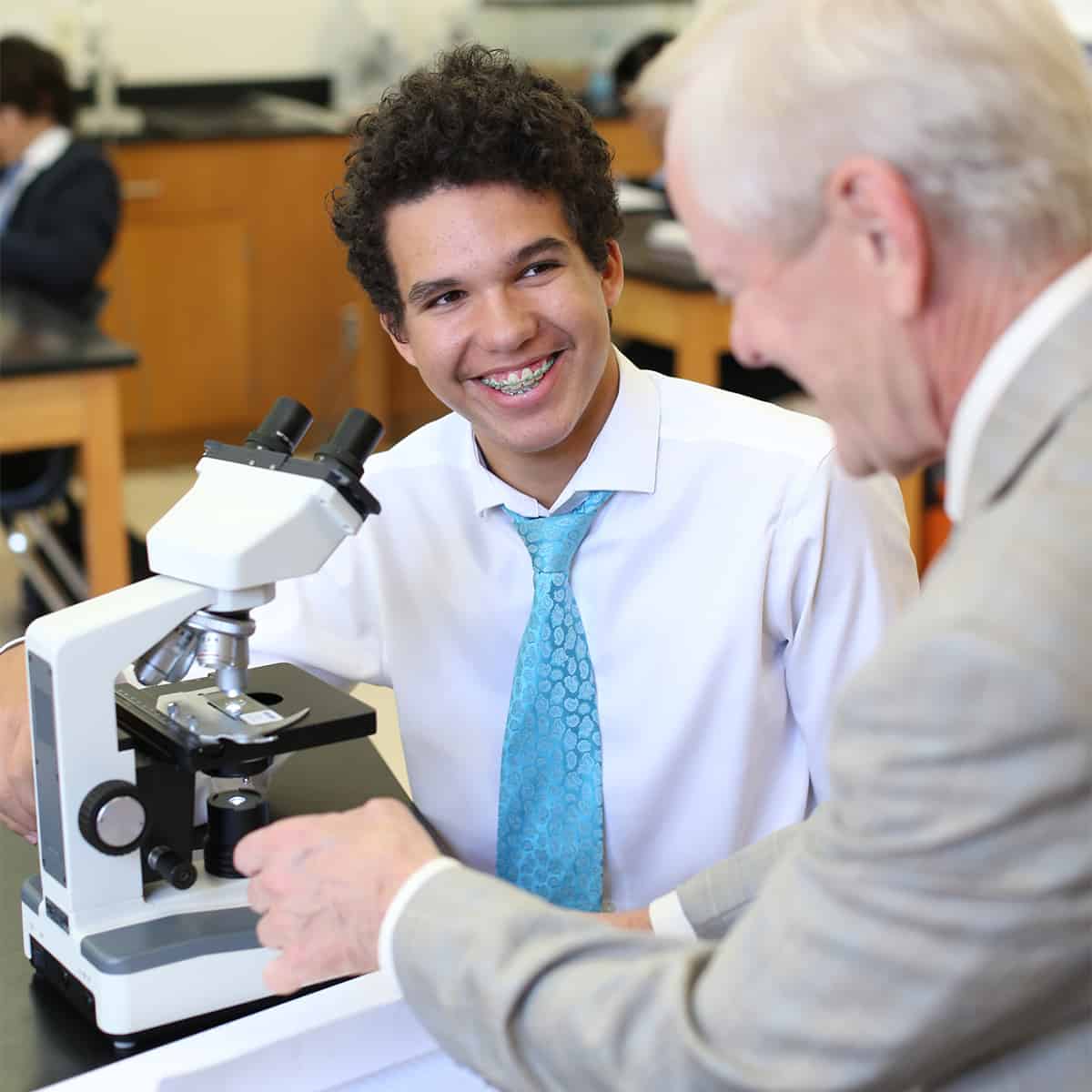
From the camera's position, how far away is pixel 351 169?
5.57 ft

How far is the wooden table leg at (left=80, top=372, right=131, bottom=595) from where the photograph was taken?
3.58m

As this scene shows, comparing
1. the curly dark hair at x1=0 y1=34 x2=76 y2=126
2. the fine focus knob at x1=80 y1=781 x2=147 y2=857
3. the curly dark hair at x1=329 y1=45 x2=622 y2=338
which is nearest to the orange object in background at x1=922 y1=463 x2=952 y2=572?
the curly dark hair at x1=0 y1=34 x2=76 y2=126

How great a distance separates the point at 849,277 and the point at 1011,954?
1.16ft

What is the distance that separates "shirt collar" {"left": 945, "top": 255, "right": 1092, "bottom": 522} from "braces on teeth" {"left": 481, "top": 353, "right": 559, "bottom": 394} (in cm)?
78

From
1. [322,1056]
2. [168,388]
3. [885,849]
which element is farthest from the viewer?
[168,388]

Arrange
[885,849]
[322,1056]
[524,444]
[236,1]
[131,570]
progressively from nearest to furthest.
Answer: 1. [885,849]
2. [322,1056]
3. [524,444]
4. [131,570]
5. [236,1]

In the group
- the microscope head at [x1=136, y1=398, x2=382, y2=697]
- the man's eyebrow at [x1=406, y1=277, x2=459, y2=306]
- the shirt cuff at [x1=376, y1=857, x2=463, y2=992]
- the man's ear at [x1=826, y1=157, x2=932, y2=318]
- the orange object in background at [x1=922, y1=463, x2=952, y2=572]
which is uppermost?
the man's ear at [x1=826, y1=157, x2=932, y2=318]

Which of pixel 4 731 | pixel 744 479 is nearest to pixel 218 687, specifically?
pixel 4 731

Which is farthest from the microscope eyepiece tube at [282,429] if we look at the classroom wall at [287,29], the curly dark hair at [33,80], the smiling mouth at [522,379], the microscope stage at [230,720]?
the classroom wall at [287,29]

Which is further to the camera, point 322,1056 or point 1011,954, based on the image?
point 322,1056

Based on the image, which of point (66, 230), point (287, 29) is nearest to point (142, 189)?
point (287, 29)

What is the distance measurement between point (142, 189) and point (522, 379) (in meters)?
4.22

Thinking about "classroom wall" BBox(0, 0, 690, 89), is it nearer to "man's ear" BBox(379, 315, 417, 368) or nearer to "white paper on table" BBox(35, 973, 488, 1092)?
"man's ear" BBox(379, 315, 417, 368)

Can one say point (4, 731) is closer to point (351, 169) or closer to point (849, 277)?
point (351, 169)
